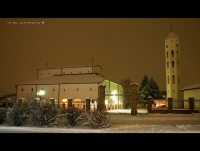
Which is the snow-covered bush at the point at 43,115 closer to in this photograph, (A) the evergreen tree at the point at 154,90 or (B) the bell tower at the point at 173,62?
(B) the bell tower at the point at 173,62

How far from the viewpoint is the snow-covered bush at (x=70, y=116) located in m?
12.0

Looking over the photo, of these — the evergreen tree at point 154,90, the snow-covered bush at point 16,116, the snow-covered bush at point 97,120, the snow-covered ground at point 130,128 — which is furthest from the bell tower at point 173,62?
the snow-covered bush at point 16,116

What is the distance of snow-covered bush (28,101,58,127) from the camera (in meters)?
12.1

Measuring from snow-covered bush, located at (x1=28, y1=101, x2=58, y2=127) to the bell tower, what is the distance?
2336 centimetres

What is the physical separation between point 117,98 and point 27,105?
20119 millimetres

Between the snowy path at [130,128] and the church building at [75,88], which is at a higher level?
the church building at [75,88]

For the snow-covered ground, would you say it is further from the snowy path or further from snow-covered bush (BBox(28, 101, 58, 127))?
snow-covered bush (BBox(28, 101, 58, 127))

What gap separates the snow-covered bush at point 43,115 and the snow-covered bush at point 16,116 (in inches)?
18.8

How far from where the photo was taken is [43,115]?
39.9ft

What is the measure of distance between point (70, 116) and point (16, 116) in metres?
3.26

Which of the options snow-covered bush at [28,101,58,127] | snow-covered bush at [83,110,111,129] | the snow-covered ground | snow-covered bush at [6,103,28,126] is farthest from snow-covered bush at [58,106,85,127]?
snow-covered bush at [6,103,28,126]
